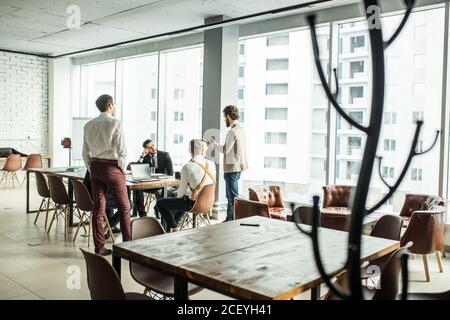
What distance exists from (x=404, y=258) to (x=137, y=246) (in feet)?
6.35

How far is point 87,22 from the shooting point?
24.2ft

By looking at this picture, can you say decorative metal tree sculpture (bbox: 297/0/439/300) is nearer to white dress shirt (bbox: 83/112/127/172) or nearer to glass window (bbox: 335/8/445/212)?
white dress shirt (bbox: 83/112/127/172)

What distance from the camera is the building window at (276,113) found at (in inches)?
280

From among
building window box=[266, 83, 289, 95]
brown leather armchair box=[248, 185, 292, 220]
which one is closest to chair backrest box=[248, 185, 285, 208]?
brown leather armchair box=[248, 185, 292, 220]

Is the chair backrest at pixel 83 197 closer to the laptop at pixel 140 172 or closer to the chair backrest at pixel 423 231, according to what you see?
the laptop at pixel 140 172

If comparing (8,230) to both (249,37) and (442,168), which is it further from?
(442,168)

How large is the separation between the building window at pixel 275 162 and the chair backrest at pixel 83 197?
3343 mm

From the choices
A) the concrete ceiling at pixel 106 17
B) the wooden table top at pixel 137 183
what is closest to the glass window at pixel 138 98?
the concrete ceiling at pixel 106 17

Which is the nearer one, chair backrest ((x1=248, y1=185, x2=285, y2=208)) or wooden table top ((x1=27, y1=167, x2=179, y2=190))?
wooden table top ((x1=27, y1=167, x2=179, y2=190))

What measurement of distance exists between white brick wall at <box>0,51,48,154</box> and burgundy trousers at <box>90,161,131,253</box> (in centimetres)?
709

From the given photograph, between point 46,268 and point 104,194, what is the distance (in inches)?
35.6

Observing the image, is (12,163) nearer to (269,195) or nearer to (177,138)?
(177,138)

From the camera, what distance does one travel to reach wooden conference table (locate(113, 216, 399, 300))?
2.00 meters
